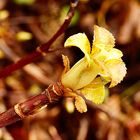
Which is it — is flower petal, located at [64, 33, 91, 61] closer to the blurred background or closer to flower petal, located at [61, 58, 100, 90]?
flower petal, located at [61, 58, 100, 90]

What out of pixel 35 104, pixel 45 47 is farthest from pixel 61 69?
pixel 35 104

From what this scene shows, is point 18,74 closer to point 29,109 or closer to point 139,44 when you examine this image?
point 139,44

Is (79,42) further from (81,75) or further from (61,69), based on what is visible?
(61,69)

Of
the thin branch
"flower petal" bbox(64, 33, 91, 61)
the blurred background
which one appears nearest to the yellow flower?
"flower petal" bbox(64, 33, 91, 61)

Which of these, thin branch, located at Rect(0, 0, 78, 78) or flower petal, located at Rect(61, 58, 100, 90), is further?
thin branch, located at Rect(0, 0, 78, 78)

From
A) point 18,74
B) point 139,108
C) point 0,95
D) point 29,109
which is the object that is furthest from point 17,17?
point 29,109

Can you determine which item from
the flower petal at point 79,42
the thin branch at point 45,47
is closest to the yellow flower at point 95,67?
the flower petal at point 79,42

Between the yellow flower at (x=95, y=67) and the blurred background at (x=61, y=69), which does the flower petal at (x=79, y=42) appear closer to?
the yellow flower at (x=95, y=67)
